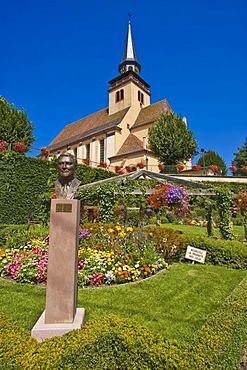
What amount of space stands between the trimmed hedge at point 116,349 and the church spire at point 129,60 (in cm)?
4129

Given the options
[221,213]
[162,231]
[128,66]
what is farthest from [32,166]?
[128,66]

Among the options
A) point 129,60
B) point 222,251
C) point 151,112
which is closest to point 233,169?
point 151,112

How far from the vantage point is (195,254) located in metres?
6.41

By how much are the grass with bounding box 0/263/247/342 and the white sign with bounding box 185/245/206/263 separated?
924 millimetres

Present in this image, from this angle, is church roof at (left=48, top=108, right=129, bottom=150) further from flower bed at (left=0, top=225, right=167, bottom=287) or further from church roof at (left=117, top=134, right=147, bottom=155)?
flower bed at (left=0, top=225, right=167, bottom=287)

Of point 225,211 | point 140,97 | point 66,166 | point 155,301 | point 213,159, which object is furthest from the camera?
point 213,159

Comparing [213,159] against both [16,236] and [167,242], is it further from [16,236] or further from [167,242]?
[16,236]

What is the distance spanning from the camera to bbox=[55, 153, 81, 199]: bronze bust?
3.31m

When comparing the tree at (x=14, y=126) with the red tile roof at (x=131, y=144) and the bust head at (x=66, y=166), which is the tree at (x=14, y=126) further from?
the bust head at (x=66, y=166)

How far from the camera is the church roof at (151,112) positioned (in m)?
30.7

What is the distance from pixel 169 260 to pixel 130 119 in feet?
93.3

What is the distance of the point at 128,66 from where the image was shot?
38.1m

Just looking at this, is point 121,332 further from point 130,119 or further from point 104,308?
point 130,119

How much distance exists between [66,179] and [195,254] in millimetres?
4805
